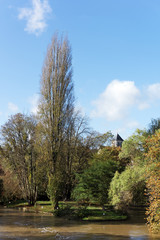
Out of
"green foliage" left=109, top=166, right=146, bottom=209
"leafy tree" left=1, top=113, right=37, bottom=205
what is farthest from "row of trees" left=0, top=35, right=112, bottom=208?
"green foliage" left=109, top=166, right=146, bottom=209

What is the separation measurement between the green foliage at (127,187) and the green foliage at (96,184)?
1.02 m

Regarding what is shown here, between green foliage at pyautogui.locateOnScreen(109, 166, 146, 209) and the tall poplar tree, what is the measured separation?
19.8ft

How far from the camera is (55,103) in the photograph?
1019 inches

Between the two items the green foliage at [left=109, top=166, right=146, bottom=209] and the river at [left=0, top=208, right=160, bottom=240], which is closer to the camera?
the river at [left=0, top=208, right=160, bottom=240]

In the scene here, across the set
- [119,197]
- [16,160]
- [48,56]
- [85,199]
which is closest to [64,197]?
[16,160]

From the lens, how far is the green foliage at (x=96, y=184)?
850 inches

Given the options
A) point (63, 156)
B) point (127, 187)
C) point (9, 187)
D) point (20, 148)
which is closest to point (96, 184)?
point (127, 187)

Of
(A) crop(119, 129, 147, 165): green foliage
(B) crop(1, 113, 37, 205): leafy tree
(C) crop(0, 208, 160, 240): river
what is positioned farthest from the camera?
(B) crop(1, 113, 37, 205): leafy tree

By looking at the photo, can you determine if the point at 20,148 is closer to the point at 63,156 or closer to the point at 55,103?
the point at 63,156

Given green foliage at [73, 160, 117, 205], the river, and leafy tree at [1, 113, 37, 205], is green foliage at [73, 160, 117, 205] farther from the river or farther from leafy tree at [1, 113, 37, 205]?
leafy tree at [1, 113, 37, 205]

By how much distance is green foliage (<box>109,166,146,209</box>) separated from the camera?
19.8m

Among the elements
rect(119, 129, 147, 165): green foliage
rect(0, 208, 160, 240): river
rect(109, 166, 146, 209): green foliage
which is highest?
rect(119, 129, 147, 165): green foliage

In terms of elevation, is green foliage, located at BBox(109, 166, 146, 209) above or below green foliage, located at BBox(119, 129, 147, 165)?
below

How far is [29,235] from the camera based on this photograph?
1430cm
